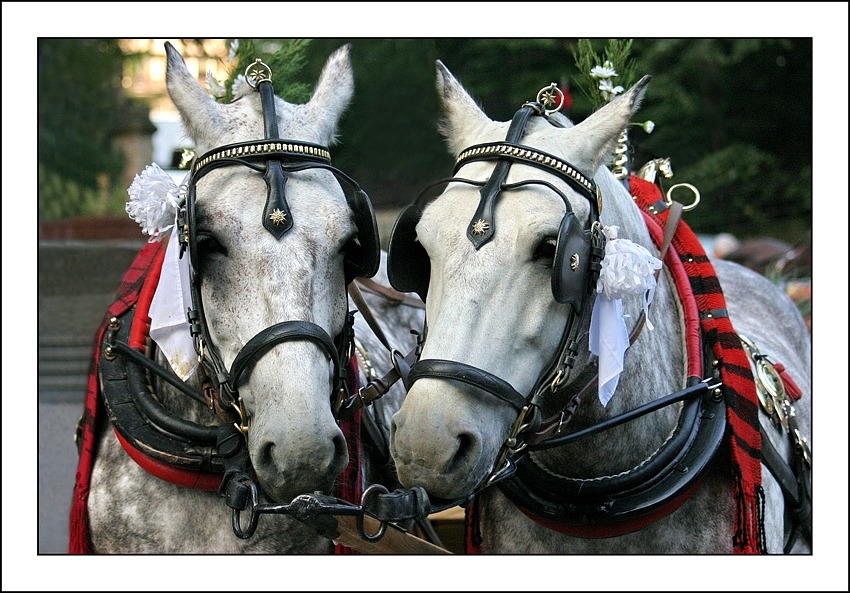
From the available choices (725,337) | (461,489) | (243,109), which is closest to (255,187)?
(243,109)

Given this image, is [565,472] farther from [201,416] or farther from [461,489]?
[201,416]

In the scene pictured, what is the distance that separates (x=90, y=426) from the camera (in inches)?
116

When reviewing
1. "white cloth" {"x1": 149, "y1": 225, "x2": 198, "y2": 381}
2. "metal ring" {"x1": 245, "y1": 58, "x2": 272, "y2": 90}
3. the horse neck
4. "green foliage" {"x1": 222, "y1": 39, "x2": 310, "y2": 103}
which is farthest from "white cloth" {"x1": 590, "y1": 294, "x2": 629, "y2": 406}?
"green foliage" {"x1": 222, "y1": 39, "x2": 310, "y2": 103}

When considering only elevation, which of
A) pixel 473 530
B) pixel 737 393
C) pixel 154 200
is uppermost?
pixel 154 200

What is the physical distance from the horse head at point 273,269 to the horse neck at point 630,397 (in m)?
0.64

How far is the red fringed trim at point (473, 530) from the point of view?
9.54ft

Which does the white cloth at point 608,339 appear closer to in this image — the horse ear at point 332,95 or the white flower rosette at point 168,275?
the horse ear at point 332,95

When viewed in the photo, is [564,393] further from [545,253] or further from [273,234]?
[273,234]

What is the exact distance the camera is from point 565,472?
2627 millimetres

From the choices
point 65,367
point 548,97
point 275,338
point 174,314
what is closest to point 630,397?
point 548,97

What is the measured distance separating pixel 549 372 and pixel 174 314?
1.05 metres

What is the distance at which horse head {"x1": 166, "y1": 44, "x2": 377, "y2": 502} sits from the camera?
2.29 metres

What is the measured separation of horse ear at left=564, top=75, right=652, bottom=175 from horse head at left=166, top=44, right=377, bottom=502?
23.0 inches

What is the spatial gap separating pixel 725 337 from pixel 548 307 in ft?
2.59
